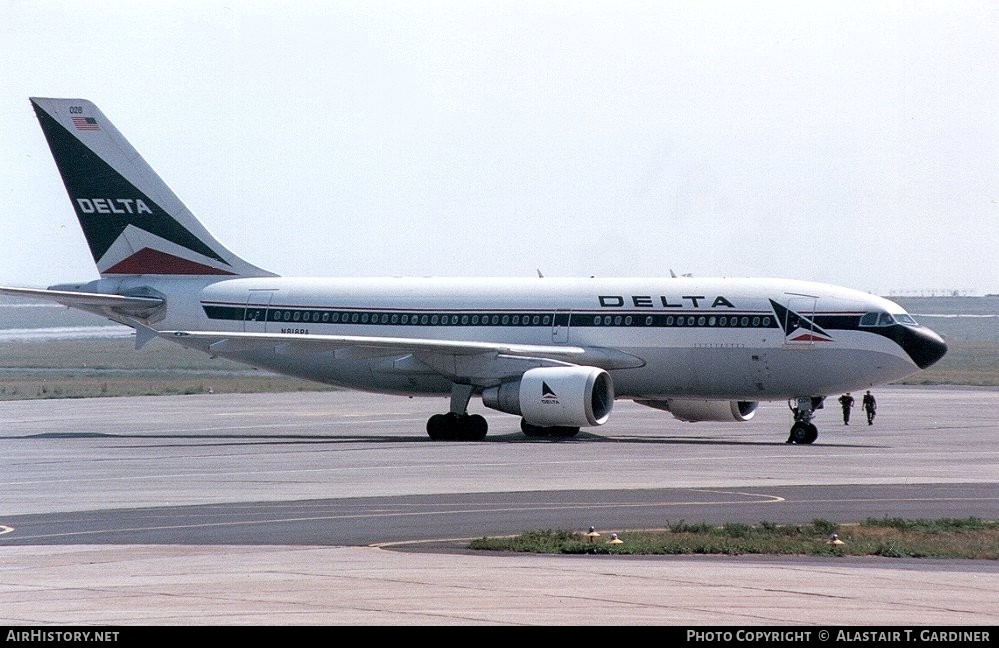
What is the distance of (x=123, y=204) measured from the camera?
49.2m

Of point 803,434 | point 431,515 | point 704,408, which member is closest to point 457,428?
point 704,408

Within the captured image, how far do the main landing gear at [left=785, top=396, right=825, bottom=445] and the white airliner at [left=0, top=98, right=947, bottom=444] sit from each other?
1.6 inches

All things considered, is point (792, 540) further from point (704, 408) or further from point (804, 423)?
point (704, 408)

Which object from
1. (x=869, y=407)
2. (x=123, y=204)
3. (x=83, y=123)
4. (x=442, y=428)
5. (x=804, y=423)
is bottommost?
(x=442, y=428)

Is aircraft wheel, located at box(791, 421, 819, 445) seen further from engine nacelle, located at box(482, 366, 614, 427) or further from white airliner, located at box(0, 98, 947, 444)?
engine nacelle, located at box(482, 366, 614, 427)

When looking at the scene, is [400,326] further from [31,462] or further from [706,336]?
[31,462]

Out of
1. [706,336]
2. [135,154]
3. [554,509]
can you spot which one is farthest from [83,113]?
[554,509]

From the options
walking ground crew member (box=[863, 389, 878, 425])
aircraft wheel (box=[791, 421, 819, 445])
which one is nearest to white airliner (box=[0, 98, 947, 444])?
aircraft wheel (box=[791, 421, 819, 445])

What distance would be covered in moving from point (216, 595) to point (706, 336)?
→ 91.4ft

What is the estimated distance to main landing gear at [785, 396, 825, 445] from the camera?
4019 cm

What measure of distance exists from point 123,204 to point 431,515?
29376 mm

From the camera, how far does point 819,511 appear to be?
23.3 meters

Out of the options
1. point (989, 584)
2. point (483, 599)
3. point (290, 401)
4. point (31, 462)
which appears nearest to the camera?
point (483, 599)

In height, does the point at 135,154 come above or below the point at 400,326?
above
